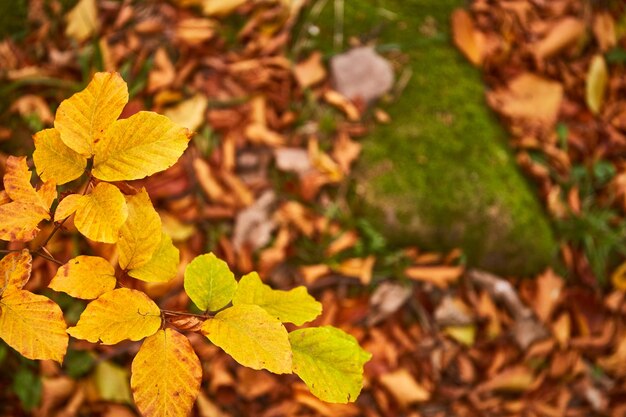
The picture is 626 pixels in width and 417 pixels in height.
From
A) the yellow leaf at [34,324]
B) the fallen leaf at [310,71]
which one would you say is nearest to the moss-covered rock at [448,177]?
the fallen leaf at [310,71]

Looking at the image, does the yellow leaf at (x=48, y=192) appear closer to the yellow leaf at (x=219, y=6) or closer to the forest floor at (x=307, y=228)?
the forest floor at (x=307, y=228)

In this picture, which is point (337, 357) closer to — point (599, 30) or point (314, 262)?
point (314, 262)

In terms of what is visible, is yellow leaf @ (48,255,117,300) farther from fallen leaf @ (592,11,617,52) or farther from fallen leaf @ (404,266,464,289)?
fallen leaf @ (592,11,617,52)

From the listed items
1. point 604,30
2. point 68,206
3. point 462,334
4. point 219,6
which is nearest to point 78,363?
point 68,206

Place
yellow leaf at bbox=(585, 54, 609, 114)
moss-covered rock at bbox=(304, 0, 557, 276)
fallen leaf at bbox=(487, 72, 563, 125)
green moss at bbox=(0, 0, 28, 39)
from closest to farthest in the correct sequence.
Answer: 1. green moss at bbox=(0, 0, 28, 39)
2. moss-covered rock at bbox=(304, 0, 557, 276)
3. fallen leaf at bbox=(487, 72, 563, 125)
4. yellow leaf at bbox=(585, 54, 609, 114)

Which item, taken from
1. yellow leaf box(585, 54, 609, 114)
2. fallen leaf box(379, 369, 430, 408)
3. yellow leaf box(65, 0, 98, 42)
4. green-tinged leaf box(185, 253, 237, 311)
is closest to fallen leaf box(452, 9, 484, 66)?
yellow leaf box(585, 54, 609, 114)

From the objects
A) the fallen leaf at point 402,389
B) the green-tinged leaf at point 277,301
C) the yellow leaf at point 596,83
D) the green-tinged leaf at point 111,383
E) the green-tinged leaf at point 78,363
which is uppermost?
the green-tinged leaf at point 277,301

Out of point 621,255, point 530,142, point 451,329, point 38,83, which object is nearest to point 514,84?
point 530,142
